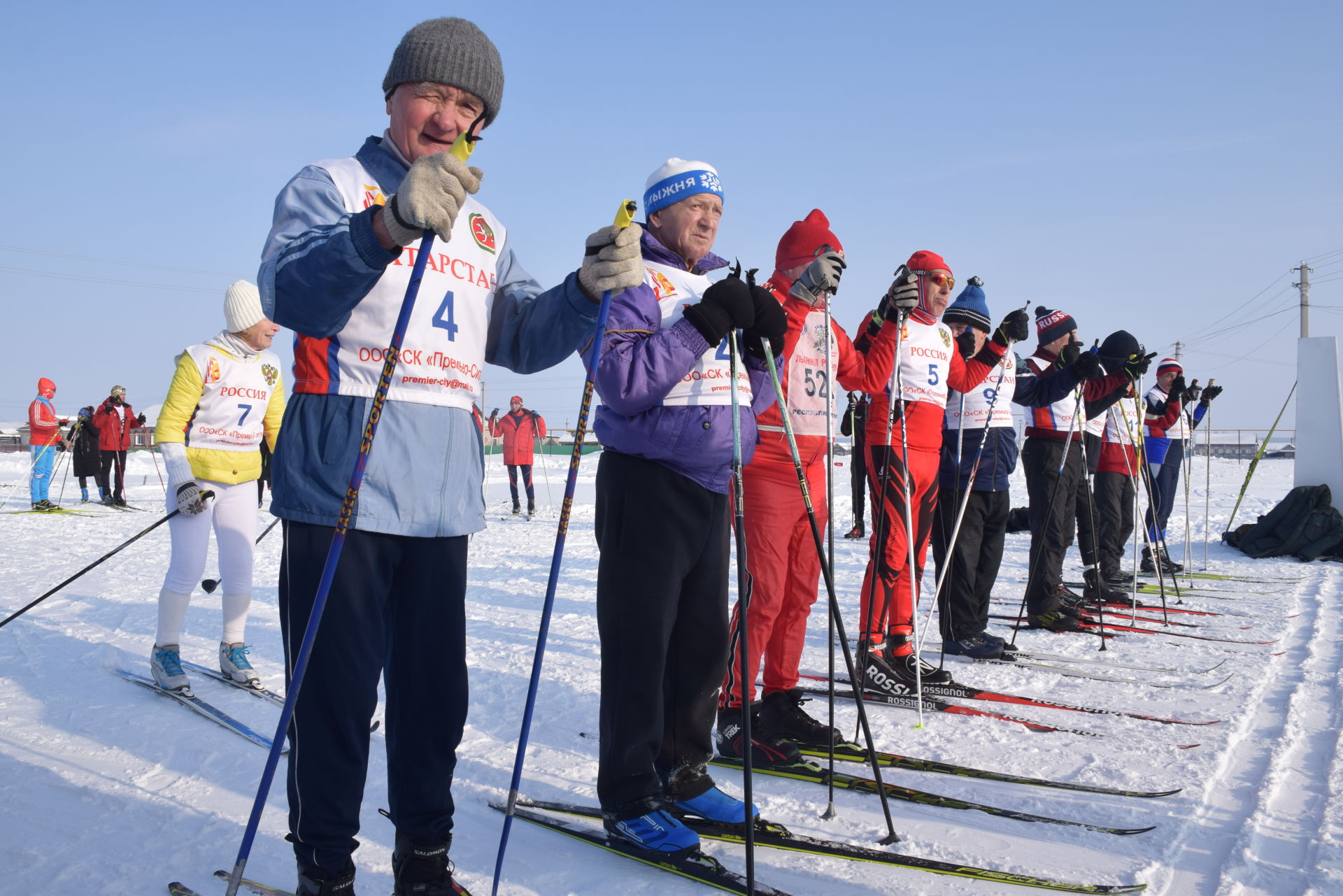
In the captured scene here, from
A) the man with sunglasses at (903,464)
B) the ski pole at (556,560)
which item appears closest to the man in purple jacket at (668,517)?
the ski pole at (556,560)

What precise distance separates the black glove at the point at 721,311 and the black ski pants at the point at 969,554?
2972 millimetres

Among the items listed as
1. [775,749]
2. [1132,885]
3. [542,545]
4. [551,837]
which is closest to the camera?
[1132,885]

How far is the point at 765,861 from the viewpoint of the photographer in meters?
2.31

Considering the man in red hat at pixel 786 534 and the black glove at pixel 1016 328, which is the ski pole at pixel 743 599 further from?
the black glove at pixel 1016 328

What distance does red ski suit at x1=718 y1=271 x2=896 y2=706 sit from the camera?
3297 millimetres

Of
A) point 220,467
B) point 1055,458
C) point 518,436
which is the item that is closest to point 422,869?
point 220,467

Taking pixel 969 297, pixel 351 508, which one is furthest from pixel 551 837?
pixel 969 297

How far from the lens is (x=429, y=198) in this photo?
158 cm

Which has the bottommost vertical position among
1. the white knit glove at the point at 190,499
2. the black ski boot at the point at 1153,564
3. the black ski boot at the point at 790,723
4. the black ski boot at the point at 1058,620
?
the black ski boot at the point at 790,723

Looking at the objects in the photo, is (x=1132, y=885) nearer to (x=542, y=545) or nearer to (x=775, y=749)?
(x=775, y=749)

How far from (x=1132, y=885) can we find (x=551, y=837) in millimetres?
1589

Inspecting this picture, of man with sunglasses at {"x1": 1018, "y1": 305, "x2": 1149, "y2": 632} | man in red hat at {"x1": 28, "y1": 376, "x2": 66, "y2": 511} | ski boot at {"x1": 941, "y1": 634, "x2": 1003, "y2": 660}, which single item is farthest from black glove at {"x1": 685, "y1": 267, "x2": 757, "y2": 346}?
man in red hat at {"x1": 28, "y1": 376, "x2": 66, "y2": 511}

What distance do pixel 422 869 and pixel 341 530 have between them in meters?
0.84

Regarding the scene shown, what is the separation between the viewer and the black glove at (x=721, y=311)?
2387mm
